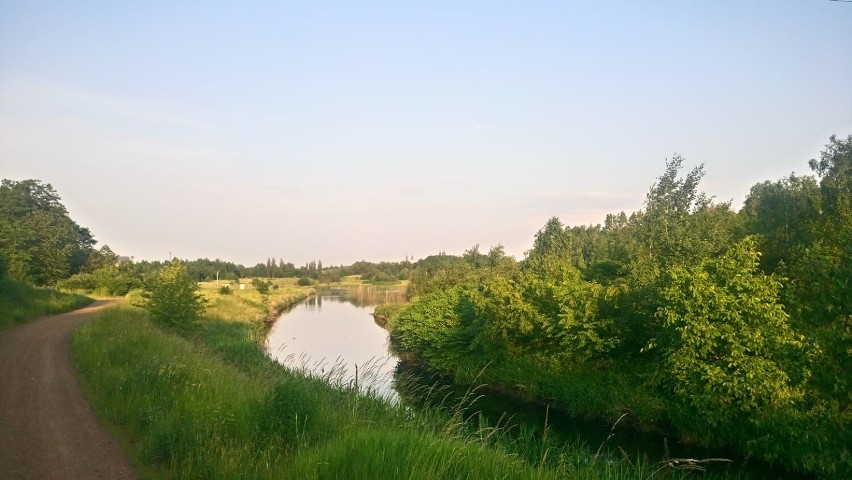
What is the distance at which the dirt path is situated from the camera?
783cm

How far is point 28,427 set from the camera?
959 centimetres

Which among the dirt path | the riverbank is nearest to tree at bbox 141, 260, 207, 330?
the dirt path

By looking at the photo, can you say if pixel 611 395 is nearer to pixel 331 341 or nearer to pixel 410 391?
pixel 410 391

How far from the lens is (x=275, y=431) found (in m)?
8.50

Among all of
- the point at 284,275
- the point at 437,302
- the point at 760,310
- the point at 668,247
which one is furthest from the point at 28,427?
the point at 284,275

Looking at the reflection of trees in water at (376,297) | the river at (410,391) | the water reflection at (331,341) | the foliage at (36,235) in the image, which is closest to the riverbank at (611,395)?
the river at (410,391)

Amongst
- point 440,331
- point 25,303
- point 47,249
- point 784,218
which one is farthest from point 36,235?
point 784,218

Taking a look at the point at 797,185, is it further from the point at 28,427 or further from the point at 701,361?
the point at 28,427

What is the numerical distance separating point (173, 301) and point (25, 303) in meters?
8.45

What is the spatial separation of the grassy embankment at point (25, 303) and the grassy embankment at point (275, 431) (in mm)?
11191

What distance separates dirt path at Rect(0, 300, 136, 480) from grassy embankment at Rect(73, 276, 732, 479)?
38 centimetres

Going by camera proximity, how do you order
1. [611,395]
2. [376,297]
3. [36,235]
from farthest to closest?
1. [376,297]
2. [36,235]
3. [611,395]

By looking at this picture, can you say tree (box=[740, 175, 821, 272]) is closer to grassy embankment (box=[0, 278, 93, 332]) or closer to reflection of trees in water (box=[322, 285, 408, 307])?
grassy embankment (box=[0, 278, 93, 332])

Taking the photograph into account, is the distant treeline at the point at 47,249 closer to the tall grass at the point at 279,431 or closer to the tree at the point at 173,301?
the tree at the point at 173,301
